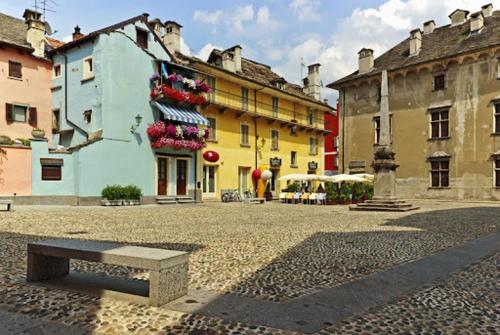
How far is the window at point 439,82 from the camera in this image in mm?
31781

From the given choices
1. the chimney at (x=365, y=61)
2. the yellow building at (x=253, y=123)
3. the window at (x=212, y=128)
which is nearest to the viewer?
the window at (x=212, y=128)

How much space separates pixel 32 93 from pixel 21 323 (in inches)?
995

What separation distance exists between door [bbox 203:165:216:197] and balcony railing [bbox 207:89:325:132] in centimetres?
435

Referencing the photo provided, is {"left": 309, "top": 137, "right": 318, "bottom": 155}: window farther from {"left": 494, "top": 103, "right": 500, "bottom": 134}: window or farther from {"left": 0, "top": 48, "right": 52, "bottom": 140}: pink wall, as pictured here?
{"left": 0, "top": 48, "right": 52, "bottom": 140}: pink wall

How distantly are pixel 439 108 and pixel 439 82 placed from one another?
205 cm

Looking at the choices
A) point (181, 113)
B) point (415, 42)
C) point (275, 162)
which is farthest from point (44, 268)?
point (415, 42)

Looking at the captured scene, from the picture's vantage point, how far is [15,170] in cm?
2059

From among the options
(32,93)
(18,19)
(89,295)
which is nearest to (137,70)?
(32,93)

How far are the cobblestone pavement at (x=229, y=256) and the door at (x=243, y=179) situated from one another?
17.9 meters

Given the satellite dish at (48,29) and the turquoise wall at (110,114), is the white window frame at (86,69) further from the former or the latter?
the satellite dish at (48,29)

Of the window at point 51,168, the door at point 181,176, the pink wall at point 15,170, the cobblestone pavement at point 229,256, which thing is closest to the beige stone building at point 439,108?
the door at point 181,176

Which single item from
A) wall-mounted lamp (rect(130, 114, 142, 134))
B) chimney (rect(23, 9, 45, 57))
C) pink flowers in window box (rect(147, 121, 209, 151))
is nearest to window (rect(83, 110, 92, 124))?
wall-mounted lamp (rect(130, 114, 142, 134))

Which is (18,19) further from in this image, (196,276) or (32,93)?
(196,276)

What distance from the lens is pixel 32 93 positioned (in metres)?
25.6
